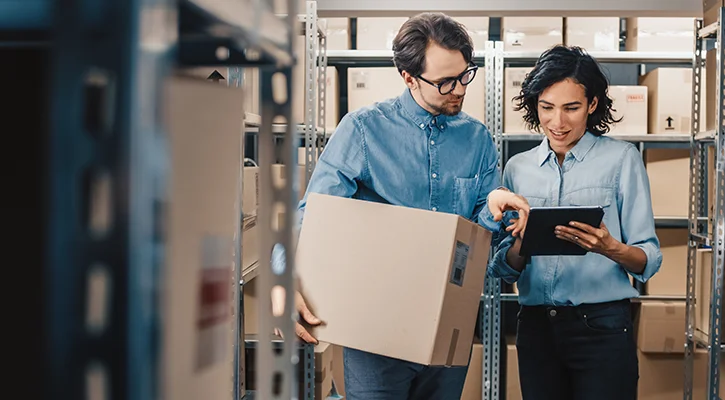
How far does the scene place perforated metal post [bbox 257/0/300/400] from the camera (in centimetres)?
63

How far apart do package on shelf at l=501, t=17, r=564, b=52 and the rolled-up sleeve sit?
1736mm

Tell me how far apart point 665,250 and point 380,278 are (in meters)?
2.51

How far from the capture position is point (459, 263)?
60.3 inches

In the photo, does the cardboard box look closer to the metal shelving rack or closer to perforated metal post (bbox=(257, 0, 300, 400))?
the metal shelving rack

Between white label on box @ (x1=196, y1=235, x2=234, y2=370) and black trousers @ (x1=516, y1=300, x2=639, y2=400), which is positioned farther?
black trousers @ (x1=516, y1=300, x2=639, y2=400)

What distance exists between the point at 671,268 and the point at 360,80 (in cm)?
177

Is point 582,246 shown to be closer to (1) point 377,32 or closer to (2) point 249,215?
(2) point 249,215

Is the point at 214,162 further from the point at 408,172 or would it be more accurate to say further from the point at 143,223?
the point at 408,172

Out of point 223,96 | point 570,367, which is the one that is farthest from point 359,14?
point 223,96

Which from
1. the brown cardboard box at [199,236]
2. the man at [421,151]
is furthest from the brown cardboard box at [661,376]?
the brown cardboard box at [199,236]

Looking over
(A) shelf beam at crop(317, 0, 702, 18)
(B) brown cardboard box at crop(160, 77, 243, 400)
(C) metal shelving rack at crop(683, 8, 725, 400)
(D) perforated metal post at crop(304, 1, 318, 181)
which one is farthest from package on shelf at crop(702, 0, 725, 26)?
(B) brown cardboard box at crop(160, 77, 243, 400)

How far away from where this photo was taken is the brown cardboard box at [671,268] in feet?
11.8

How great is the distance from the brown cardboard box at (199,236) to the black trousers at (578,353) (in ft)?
4.80

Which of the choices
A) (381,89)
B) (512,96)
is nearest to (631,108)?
(512,96)
